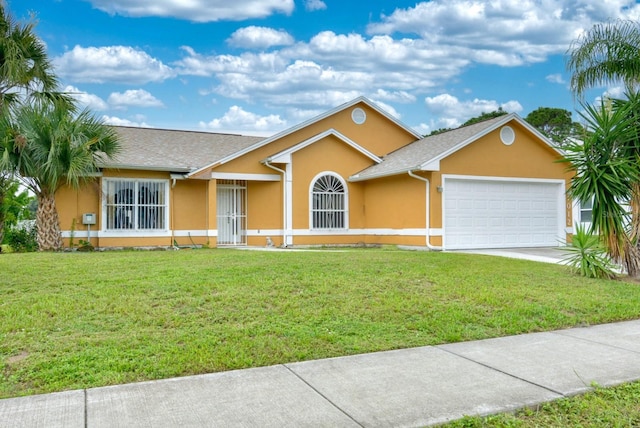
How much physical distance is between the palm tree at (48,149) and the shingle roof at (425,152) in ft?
29.7

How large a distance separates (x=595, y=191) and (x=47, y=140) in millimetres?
14266

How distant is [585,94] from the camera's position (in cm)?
1347

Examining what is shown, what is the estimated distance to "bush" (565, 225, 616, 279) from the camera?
11.2m

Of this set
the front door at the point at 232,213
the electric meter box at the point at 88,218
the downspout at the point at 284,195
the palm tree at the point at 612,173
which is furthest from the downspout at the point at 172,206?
the palm tree at the point at 612,173

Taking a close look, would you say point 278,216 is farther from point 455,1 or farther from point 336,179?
point 455,1

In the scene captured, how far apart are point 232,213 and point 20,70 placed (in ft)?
26.6

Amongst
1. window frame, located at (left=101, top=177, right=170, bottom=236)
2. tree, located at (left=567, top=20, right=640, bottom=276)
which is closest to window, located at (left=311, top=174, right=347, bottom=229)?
window frame, located at (left=101, top=177, right=170, bottom=236)

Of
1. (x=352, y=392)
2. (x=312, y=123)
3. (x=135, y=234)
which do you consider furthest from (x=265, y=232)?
(x=352, y=392)

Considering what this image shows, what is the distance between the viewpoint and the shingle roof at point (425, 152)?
1706 cm

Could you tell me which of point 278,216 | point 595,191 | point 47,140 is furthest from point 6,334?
point 278,216

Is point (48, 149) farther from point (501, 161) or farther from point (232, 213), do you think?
point (501, 161)

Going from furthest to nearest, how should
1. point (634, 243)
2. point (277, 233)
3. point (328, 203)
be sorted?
point (328, 203), point (277, 233), point (634, 243)

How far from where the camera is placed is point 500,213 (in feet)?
58.9

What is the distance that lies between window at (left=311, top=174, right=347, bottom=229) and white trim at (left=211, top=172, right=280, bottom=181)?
1.54 m
